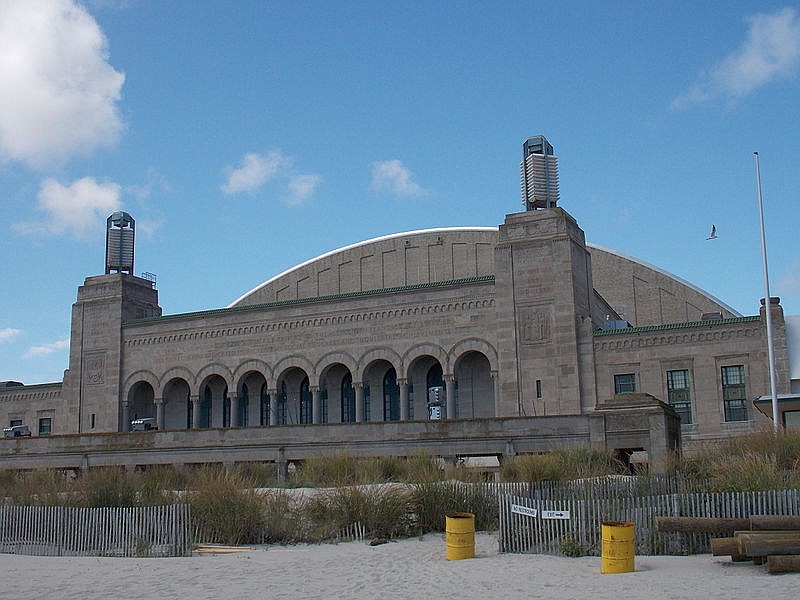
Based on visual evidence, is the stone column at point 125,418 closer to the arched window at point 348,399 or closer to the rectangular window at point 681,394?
the arched window at point 348,399

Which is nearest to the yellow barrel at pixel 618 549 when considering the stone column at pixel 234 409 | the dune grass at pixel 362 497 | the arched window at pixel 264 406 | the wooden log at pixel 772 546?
the wooden log at pixel 772 546

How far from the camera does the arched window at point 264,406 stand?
4870cm

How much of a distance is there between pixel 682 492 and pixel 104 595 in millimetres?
10868

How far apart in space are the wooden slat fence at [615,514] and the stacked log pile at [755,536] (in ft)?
1.51

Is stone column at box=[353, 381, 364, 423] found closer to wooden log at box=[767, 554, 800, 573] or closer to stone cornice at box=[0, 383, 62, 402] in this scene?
stone cornice at box=[0, 383, 62, 402]

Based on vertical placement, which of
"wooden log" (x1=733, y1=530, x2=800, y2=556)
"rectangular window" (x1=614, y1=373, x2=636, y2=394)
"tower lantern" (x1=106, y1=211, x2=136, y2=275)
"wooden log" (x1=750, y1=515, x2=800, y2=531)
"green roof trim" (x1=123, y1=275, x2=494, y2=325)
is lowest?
"wooden log" (x1=733, y1=530, x2=800, y2=556)

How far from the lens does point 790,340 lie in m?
39.4

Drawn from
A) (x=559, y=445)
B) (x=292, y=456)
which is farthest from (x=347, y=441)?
(x=559, y=445)

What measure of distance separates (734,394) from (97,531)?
2698cm

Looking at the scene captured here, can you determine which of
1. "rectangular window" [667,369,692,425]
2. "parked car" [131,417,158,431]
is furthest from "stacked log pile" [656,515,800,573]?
"parked car" [131,417,158,431]

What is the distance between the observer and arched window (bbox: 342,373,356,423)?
46.8 m

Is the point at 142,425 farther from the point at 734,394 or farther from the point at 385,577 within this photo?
the point at 385,577

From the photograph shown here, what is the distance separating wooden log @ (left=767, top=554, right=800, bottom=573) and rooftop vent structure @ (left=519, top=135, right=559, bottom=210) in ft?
95.4

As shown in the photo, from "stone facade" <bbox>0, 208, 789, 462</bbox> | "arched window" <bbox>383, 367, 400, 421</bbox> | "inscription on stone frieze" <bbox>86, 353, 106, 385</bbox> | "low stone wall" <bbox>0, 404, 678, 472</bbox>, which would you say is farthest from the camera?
"inscription on stone frieze" <bbox>86, 353, 106, 385</bbox>
